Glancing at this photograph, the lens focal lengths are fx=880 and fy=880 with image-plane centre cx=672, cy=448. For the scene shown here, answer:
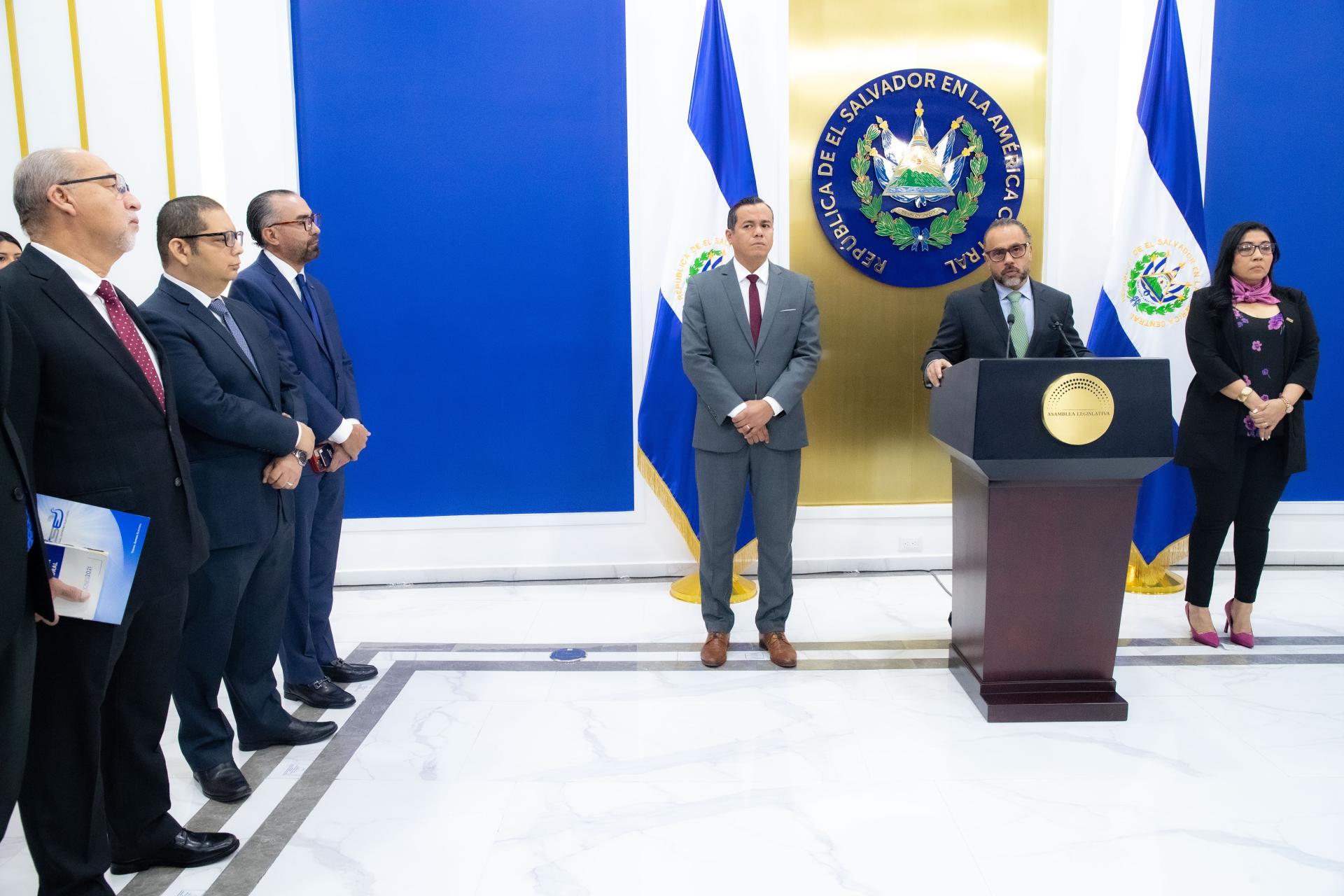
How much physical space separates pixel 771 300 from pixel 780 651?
123cm

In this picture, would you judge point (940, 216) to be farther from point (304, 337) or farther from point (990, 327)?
point (304, 337)

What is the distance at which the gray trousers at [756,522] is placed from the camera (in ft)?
10.1

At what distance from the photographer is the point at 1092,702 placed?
2592 mm

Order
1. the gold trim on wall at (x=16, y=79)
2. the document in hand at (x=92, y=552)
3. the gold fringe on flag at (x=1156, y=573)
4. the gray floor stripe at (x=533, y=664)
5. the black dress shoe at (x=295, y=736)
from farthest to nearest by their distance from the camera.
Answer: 1. the gold fringe on flag at (x=1156, y=573)
2. the gold trim on wall at (x=16, y=79)
3. the black dress shoe at (x=295, y=736)
4. the gray floor stripe at (x=533, y=664)
5. the document in hand at (x=92, y=552)

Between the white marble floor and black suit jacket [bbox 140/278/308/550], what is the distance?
0.73 metres

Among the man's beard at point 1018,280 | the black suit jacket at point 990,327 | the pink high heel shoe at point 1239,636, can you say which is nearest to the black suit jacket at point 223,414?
the black suit jacket at point 990,327

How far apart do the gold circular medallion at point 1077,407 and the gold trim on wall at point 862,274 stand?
186 cm

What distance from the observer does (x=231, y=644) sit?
2377 mm

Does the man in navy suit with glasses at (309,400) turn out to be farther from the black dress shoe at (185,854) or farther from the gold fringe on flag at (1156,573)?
the gold fringe on flag at (1156,573)

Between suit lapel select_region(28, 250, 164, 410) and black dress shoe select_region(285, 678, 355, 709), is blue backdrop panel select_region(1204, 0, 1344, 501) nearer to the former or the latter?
black dress shoe select_region(285, 678, 355, 709)

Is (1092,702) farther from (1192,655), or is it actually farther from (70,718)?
(70,718)

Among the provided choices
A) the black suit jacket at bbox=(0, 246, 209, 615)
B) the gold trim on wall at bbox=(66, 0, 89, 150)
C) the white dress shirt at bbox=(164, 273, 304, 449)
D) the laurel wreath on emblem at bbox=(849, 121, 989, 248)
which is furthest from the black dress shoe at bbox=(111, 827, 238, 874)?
the laurel wreath on emblem at bbox=(849, 121, 989, 248)

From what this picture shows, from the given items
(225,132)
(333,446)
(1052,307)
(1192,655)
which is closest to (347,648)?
(333,446)

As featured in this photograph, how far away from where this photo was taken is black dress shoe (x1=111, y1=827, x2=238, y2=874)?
6.27 ft
